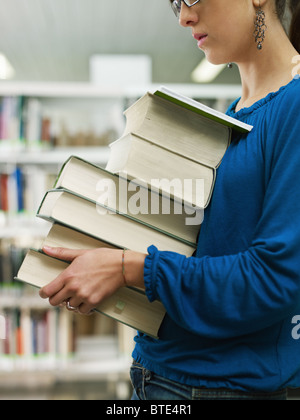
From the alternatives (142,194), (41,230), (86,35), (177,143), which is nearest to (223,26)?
(177,143)

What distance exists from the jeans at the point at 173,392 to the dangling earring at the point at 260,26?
573 millimetres

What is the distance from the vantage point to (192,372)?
62cm

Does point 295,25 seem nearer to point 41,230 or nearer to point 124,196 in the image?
point 124,196

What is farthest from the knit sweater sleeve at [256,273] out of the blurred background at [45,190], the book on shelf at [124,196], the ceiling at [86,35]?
the ceiling at [86,35]

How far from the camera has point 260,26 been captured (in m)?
0.70

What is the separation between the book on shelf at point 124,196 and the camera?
0.68m

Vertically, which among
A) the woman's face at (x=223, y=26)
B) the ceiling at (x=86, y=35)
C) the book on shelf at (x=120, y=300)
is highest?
the ceiling at (x=86, y=35)

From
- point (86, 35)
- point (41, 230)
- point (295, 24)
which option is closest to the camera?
point (295, 24)

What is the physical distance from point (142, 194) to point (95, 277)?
0.53ft

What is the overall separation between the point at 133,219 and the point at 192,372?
0.25 m

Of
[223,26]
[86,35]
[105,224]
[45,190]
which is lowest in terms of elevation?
[105,224]

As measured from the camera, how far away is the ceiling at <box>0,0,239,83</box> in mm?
3539

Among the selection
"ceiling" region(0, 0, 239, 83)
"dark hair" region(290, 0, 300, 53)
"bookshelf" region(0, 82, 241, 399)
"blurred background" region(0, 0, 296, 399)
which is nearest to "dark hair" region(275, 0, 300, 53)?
"dark hair" region(290, 0, 300, 53)

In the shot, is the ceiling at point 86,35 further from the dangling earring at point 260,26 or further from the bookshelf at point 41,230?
the dangling earring at point 260,26
